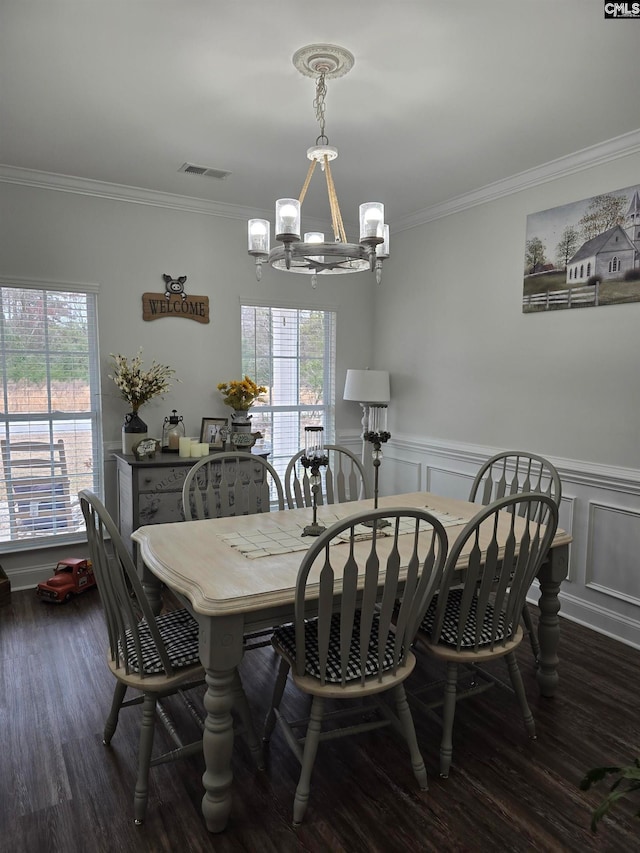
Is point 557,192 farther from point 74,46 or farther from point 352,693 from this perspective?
point 352,693

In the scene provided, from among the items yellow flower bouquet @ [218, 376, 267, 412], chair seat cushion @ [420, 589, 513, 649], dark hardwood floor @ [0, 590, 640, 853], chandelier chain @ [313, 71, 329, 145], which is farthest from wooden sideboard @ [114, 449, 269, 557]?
chandelier chain @ [313, 71, 329, 145]

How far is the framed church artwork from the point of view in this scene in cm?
310

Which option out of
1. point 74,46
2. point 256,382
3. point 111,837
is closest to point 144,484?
point 256,382

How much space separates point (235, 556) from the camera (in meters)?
2.18

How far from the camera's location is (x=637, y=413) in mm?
3088

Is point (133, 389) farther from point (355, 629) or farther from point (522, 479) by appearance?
point (522, 479)

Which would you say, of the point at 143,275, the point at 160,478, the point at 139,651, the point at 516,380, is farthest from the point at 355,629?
the point at 143,275

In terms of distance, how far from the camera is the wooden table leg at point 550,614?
98.0 inches

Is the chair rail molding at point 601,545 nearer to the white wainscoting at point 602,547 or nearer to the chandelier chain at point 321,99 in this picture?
the white wainscoting at point 602,547

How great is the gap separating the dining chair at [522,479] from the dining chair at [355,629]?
0.88 m

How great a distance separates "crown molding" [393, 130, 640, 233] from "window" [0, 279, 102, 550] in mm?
2570

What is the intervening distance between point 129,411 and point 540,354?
2865mm

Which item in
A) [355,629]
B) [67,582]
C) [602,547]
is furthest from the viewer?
[67,582]

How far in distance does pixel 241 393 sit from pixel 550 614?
263 cm
